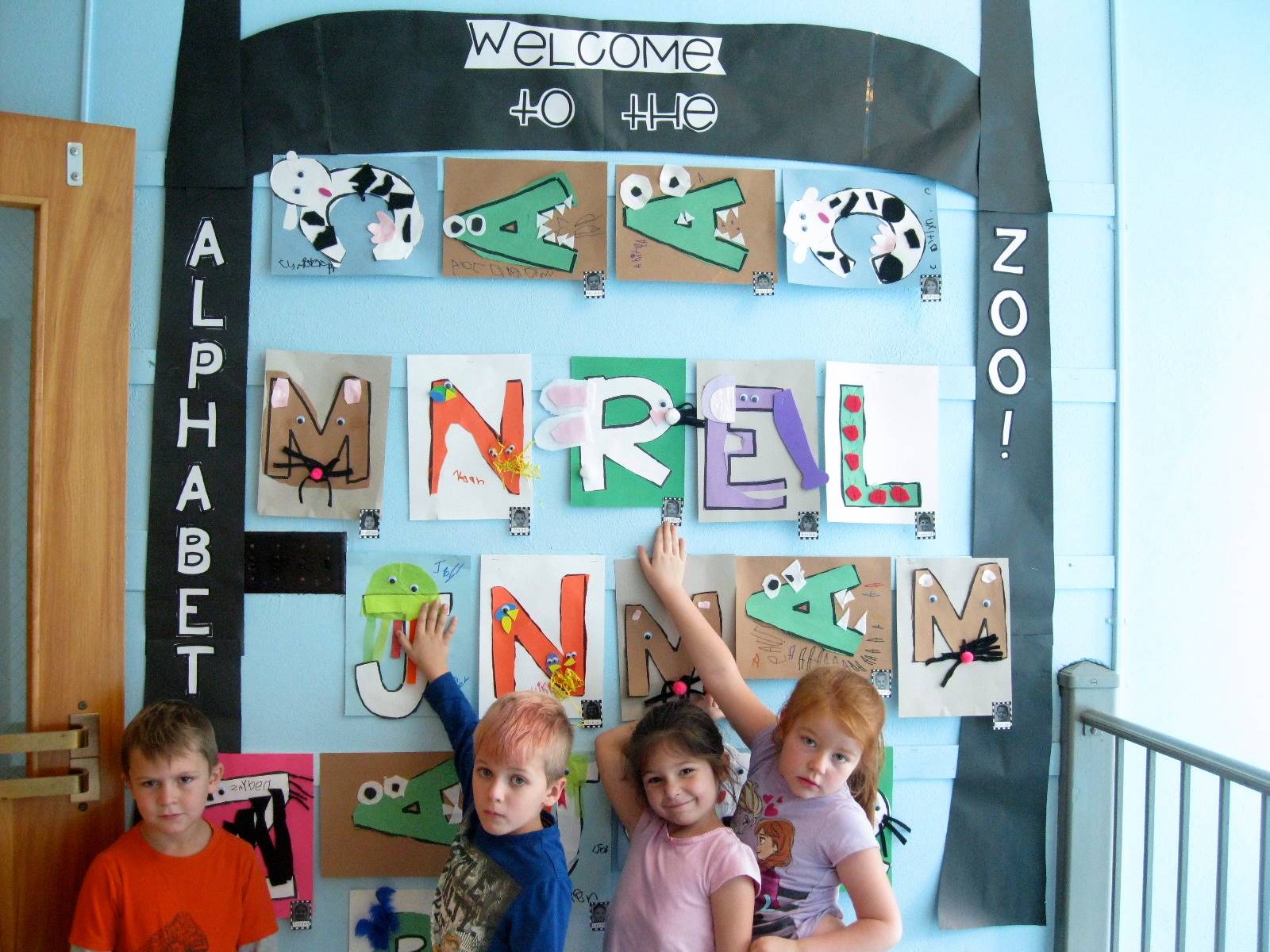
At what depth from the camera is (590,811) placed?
189 centimetres

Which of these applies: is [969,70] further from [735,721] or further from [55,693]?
[55,693]

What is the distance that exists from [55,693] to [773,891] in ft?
4.85

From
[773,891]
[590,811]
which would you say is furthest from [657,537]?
[773,891]

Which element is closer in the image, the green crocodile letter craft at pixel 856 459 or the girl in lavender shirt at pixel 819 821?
the girl in lavender shirt at pixel 819 821

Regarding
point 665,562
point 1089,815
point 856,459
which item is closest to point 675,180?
point 856,459

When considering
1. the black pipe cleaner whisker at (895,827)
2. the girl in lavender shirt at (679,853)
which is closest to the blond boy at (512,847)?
the girl in lavender shirt at (679,853)

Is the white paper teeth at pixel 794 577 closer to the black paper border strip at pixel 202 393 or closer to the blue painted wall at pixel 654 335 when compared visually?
the blue painted wall at pixel 654 335

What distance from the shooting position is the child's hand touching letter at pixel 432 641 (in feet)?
6.04

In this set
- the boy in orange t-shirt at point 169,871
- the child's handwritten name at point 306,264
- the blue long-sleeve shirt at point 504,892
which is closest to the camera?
the blue long-sleeve shirt at point 504,892

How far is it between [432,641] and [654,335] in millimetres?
826

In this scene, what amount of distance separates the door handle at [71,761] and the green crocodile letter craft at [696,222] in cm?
153

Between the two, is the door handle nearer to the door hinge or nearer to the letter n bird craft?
the letter n bird craft

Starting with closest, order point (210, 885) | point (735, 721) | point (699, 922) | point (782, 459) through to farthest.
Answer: point (699, 922)
point (210, 885)
point (735, 721)
point (782, 459)

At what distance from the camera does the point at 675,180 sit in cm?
193
